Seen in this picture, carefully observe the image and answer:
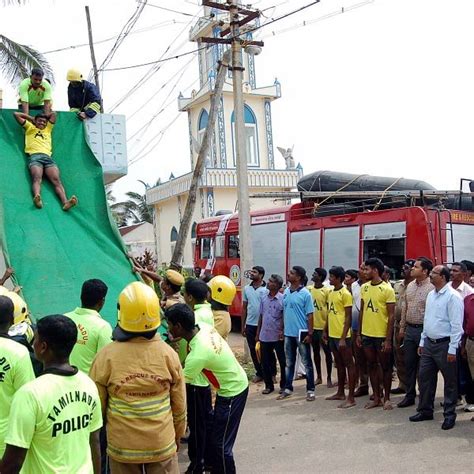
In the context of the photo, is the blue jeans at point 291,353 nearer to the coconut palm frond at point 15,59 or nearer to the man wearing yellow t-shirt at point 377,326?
the man wearing yellow t-shirt at point 377,326

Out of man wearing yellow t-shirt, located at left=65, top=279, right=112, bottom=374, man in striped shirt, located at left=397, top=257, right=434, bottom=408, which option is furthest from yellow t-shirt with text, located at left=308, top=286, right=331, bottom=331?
man wearing yellow t-shirt, located at left=65, top=279, right=112, bottom=374

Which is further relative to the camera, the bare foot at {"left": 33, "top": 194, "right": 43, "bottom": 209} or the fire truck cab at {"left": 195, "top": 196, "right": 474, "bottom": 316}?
the fire truck cab at {"left": 195, "top": 196, "right": 474, "bottom": 316}

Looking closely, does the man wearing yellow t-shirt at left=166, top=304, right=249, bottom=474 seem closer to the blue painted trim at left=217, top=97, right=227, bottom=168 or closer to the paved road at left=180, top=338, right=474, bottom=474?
the paved road at left=180, top=338, right=474, bottom=474

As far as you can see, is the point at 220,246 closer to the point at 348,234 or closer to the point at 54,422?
the point at 348,234

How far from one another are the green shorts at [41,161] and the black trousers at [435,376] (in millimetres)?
4689

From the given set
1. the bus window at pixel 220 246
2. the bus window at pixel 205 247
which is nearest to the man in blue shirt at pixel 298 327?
the bus window at pixel 220 246

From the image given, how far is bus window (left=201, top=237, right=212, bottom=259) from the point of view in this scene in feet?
Answer: 53.1

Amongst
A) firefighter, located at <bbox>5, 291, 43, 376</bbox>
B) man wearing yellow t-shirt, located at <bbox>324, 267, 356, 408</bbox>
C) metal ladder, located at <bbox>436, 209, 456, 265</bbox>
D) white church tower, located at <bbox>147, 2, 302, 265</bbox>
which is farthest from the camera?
white church tower, located at <bbox>147, 2, 302, 265</bbox>

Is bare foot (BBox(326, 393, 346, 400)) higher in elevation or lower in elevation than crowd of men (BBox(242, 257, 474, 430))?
lower

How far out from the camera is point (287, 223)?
13695mm

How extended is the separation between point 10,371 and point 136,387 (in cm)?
66

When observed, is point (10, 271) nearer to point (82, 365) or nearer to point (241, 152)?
point (82, 365)

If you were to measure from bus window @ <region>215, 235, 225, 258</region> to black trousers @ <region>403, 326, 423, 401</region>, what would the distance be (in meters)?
8.59

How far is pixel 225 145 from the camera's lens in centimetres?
2388
